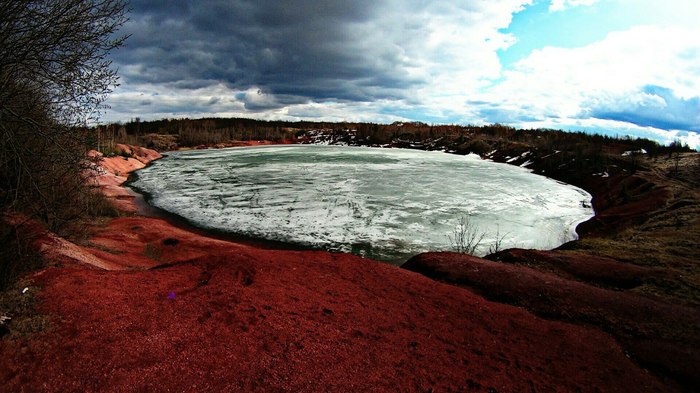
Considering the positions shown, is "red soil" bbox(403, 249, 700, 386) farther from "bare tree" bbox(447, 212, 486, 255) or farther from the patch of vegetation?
the patch of vegetation

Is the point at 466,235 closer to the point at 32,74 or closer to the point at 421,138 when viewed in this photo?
the point at 32,74

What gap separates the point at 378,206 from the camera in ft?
42.3

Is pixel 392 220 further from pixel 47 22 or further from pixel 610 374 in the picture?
pixel 47 22

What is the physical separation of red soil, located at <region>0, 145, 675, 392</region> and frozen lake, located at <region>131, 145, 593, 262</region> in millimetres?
3830

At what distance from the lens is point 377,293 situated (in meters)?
5.00

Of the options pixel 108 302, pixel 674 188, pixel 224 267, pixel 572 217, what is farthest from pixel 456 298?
pixel 674 188

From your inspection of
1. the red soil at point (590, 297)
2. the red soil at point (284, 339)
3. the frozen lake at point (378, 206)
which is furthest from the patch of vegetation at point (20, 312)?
the frozen lake at point (378, 206)

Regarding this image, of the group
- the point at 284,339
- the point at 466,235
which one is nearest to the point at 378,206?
the point at 466,235

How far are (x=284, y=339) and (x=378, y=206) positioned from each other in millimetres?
9463

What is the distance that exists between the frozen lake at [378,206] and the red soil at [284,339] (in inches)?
151

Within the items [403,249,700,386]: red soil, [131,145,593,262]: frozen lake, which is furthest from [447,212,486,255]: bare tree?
[403,249,700,386]: red soil

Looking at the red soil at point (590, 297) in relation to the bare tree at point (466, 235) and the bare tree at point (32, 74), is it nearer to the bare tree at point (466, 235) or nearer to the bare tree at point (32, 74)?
the bare tree at point (466, 235)

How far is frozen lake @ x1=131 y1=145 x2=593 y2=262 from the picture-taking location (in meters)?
9.76

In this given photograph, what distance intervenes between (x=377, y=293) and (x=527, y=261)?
3.28 m
